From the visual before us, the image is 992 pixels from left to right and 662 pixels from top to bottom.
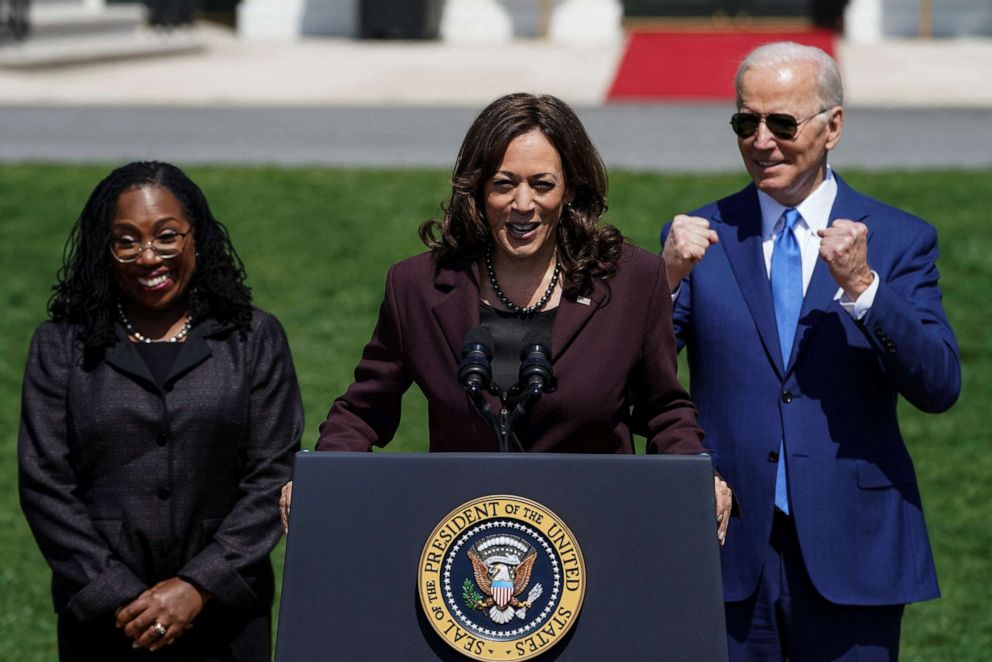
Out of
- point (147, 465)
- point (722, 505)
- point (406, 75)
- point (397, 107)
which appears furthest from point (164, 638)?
point (406, 75)

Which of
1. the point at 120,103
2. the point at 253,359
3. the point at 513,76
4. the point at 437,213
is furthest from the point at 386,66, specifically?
the point at 253,359

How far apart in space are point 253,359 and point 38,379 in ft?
1.91

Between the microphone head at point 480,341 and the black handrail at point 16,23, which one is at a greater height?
the microphone head at point 480,341

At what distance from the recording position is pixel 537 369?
391 cm

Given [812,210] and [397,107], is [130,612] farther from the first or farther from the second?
[397,107]

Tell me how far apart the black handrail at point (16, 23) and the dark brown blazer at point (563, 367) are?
824 inches

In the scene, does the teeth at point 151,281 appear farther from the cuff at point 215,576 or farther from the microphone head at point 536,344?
the microphone head at point 536,344

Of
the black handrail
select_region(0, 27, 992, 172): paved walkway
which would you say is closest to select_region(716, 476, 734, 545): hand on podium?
select_region(0, 27, 992, 172): paved walkway

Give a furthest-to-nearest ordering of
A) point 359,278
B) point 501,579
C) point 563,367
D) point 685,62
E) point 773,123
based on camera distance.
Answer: point 685,62, point 359,278, point 773,123, point 563,367, point 501,579

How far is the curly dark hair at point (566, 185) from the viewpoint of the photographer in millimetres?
4223

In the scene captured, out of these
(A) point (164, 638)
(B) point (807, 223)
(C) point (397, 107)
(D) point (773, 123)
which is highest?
(D) point (773, 123)

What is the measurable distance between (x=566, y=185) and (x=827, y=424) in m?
1.01

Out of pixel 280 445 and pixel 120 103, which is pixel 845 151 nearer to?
pixel 120 103

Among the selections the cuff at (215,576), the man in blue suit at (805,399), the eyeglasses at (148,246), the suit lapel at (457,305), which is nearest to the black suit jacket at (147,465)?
the cuff at (215,576)
